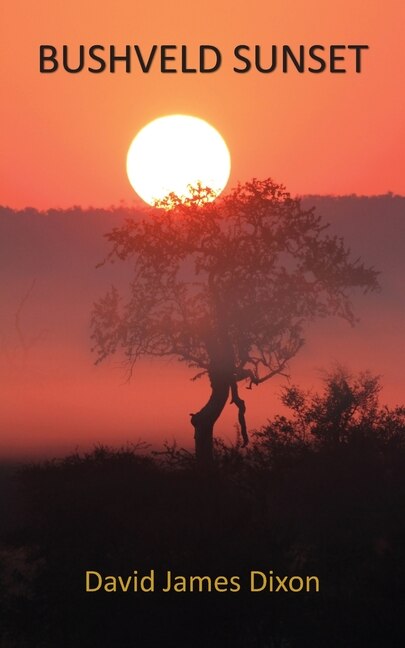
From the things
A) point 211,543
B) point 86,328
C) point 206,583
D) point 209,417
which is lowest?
point 206,583

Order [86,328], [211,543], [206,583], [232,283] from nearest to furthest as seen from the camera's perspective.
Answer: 1. [206,583]
2. [211,543]
3. [232,283]
4. [86,328]

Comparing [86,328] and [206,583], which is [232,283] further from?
[86,328]

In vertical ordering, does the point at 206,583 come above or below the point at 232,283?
below

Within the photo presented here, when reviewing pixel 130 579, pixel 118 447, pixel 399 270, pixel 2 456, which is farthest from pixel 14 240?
pixel 130 579

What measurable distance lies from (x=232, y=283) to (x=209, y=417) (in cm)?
391

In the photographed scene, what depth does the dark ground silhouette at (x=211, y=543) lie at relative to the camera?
19.2 meters

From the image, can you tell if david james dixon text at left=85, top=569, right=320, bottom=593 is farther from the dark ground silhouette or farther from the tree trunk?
the tree trunk

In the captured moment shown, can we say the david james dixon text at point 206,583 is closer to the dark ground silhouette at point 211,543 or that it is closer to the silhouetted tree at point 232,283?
the dark ground silhouette at point 211,543

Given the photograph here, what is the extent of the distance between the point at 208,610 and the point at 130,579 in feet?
5.17

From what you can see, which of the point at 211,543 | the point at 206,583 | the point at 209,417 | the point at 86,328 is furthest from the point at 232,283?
the point at 86,328

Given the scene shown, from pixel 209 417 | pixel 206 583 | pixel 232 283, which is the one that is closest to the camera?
pixel 206 583

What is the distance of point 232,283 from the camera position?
3139cm

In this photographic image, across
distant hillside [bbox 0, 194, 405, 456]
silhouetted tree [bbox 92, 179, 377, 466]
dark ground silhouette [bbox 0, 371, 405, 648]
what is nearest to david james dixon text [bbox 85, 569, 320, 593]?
dark ground silhouette [bbox 0, 371, 405, 648]

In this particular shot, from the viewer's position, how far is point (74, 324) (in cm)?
9688
